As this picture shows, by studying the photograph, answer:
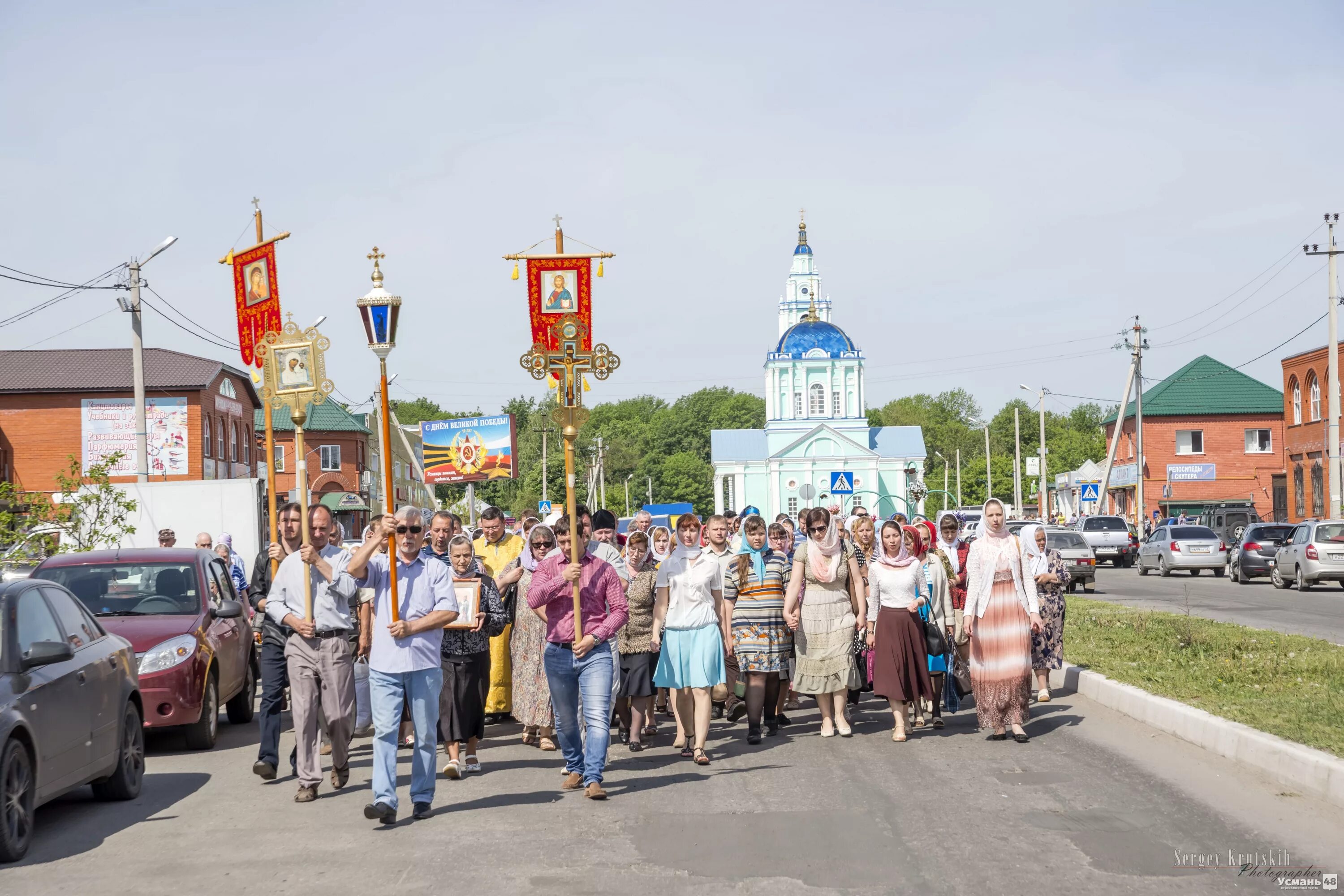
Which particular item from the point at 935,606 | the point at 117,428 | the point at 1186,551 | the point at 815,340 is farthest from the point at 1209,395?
the point at 935,606

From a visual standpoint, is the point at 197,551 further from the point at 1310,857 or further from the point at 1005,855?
the point at 1310,857

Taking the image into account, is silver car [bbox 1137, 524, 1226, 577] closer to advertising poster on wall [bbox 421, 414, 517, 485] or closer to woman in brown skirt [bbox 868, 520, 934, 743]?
advertising poster on wall [bbox 421, 414, 517, 485]

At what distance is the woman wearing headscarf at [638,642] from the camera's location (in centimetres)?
1119

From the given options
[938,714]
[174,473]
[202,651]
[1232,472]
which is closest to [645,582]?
[938,714]

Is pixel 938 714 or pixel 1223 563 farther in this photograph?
pixel 1223 563

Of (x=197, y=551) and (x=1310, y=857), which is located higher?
(x=197, y=551)

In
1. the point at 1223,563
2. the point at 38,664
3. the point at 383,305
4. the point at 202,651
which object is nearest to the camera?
the point at 38,664

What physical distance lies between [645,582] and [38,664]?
488cm

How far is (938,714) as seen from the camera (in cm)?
1184

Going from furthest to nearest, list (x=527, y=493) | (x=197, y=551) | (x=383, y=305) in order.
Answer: (x=527, y=493), (x=197, y=551), (x=383, y=305)

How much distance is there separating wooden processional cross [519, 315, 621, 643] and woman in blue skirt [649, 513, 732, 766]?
1115mm

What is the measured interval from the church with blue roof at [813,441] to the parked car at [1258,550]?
215 ft

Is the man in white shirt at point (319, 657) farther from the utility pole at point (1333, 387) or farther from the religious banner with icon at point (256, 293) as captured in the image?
the utility pole at point (1333, 387)

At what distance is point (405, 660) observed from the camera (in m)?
8.30
